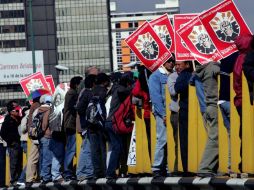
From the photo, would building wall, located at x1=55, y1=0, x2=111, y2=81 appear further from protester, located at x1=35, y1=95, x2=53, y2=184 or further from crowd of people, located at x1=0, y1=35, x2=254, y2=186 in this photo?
protester, located at x1=35, y1=95, x2=53, y2=184

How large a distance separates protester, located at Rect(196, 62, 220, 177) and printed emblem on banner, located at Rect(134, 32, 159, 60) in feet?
10.0

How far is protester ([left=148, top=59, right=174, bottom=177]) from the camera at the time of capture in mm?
19547

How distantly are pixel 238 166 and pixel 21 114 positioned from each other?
49.3 ft

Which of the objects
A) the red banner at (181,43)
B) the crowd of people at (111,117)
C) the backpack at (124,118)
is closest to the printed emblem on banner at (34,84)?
the crowd of people at (111,117)

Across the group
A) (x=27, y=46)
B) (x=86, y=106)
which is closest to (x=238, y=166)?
(x=86, y=106)

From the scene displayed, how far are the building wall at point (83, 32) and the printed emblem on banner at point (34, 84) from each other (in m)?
159

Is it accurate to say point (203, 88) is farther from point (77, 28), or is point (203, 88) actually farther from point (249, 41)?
point (77, 28)

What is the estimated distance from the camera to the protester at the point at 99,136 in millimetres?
22109

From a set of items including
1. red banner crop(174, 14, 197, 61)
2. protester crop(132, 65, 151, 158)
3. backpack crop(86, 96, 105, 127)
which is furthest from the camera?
backpack crop(86, 96, 105, 127)

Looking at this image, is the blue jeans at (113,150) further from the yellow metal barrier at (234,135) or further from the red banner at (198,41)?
the yellow metal barrier at (234,135)

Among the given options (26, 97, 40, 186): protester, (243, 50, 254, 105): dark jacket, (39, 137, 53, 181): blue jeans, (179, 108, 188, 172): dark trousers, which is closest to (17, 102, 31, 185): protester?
(26, 97, 40, 186): protester

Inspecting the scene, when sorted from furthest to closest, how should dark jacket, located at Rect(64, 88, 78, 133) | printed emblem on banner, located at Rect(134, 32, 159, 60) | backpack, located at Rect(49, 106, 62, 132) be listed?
backpack, located at Rect(49, 106, 62, 132)
dark jacket, located at Rect(64, 88, 78, 133)
printed emblem on banner, located at Rect(134, 32, 159, 60)

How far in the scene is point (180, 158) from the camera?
18891mm

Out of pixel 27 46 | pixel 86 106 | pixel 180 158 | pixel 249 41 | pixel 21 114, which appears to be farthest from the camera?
pixel 27 46
